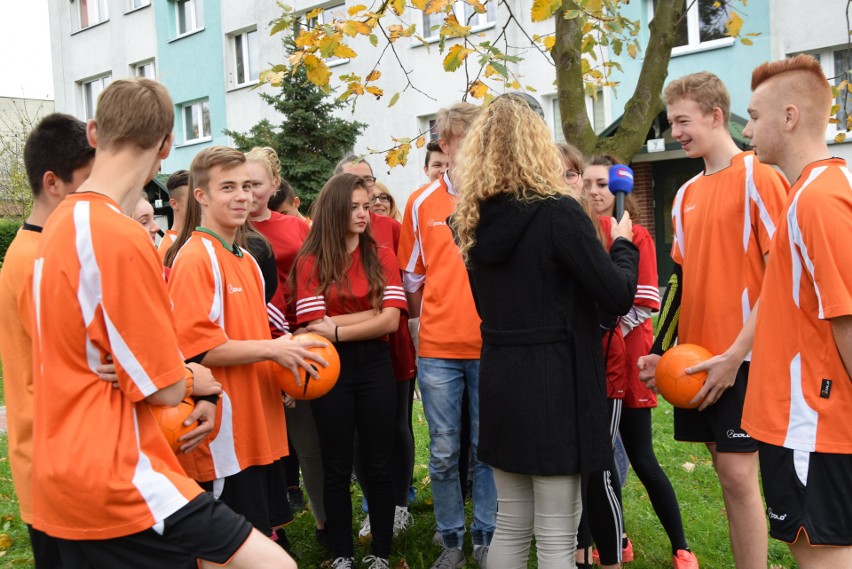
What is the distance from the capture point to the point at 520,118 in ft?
11.6

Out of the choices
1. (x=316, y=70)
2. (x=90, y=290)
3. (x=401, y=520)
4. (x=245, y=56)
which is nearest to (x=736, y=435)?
(x=401, y=520)

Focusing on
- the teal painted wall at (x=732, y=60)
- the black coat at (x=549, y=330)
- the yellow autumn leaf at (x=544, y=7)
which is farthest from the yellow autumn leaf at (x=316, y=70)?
the teal painted wall at (x=732, y=60)

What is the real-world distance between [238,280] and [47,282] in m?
1.43

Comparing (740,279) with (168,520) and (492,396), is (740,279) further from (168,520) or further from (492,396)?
(168,520)

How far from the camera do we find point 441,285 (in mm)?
4828

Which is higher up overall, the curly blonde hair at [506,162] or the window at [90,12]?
the window at [90,12]

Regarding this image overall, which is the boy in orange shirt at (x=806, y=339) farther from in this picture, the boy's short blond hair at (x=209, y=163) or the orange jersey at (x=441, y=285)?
the boy's short blond hair at (x=209, y=163)

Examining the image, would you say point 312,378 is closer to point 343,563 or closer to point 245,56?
point 343,563

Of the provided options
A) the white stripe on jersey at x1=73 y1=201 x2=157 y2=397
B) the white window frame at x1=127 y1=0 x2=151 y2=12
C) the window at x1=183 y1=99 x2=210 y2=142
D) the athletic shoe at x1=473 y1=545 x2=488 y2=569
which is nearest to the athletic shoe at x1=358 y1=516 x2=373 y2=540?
the athletic shoe at x1=473 y1=545 x2=488 y2=569

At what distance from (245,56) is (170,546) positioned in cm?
2424

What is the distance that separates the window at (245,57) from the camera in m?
24.9

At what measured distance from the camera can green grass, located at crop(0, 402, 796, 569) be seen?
5.00 m

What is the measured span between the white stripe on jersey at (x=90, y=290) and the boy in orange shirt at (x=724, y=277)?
2.55m

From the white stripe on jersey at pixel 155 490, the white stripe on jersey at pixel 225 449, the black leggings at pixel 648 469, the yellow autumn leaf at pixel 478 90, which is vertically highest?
the yellow autumn leaf at pixel 478 90
